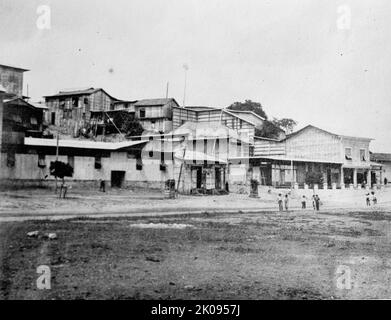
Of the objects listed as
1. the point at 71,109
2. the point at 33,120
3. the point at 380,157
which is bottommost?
the point at 380,157

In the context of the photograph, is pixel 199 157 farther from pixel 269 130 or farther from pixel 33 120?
pixel 33 120

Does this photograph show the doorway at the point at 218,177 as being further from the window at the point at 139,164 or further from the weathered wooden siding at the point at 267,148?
the window at the point at 139,164

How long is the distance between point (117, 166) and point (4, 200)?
1484cm

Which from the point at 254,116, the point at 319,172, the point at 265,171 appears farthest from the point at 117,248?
the point at 254,116

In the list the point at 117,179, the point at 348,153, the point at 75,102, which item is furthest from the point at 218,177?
the point at 75,102

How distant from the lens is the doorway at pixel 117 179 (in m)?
33.5

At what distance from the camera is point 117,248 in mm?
9914

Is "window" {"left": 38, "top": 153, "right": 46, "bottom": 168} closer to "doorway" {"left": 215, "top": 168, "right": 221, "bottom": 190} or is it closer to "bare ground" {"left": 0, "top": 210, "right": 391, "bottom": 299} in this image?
"doorway" {"left": 215, "top": 168, "right": 221, "bottom": 190}

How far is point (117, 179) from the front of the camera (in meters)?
33.9

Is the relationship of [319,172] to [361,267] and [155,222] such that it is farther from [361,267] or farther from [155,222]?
[361,267]

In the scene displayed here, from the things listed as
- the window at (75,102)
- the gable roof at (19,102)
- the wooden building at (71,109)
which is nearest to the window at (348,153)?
the wooden building at (71,109)

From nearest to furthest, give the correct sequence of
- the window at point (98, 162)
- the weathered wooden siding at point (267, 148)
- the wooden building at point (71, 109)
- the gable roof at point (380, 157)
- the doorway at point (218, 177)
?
1. the window at point (98, 162)
2. the weathered wooden siding at point (267, 148)
3. the doorway at point (218, 177)
4. the gable roof at point (380, 157)
5. the wooden building at point (71, 109)

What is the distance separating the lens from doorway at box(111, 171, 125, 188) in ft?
110

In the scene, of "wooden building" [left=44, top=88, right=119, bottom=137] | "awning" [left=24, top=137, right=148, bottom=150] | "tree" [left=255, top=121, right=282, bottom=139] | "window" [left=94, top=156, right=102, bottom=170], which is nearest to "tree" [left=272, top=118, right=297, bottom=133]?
"tree" [left=255, top=121, right=282, bottom=139]
